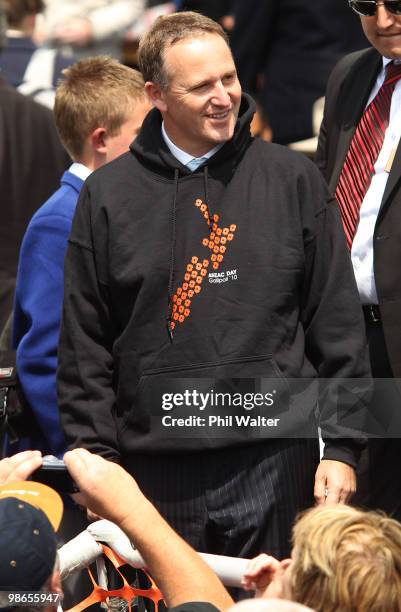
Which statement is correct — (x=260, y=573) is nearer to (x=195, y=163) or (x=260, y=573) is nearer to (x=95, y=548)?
(x=95, y=548)

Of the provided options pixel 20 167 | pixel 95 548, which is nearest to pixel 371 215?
pixel 95 548

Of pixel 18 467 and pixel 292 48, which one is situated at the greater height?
pixel 18 467

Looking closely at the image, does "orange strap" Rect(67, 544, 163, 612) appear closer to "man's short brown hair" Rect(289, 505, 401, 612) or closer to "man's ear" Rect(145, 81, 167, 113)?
"man's short brown hair" Rect(289, 505, 401, 612)

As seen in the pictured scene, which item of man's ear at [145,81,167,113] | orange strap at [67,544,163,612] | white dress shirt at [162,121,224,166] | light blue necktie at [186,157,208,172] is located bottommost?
orange strap at [67,544,163,612]

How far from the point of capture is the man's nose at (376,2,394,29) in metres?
4.32

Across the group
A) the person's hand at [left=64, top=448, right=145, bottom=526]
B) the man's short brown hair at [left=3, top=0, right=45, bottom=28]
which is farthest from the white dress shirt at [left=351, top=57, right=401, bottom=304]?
the man's short brown hair at [left=3, top=0, right=45, bottom=28]

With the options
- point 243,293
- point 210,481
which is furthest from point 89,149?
point 210,481

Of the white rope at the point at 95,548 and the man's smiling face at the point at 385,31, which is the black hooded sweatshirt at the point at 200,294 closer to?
the white rope at the point at 95,548

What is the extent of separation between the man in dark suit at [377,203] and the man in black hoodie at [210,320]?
9.3 inches

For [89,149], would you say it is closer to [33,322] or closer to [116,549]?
[33,322]

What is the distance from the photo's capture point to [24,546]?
300 cm

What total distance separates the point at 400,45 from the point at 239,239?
0.92 metres

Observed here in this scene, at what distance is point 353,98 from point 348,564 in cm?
220

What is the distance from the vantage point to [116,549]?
3.65 meters
